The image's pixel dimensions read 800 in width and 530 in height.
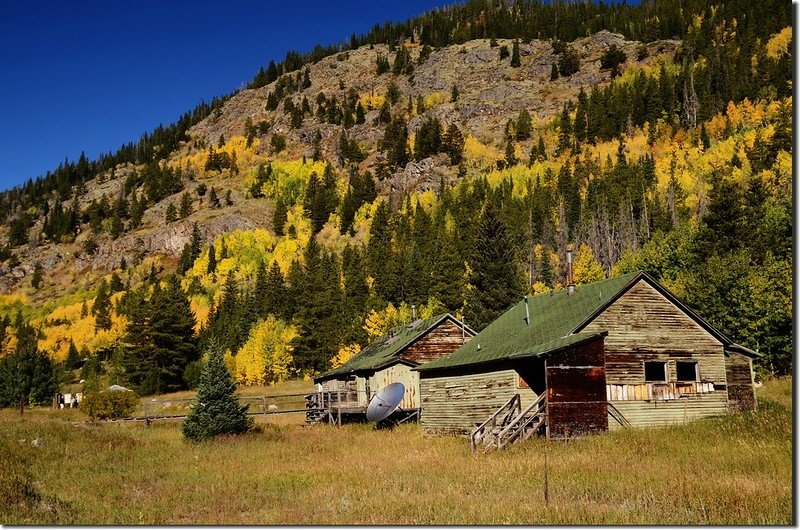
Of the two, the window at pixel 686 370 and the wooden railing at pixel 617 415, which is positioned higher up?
the window at pixel 686 370

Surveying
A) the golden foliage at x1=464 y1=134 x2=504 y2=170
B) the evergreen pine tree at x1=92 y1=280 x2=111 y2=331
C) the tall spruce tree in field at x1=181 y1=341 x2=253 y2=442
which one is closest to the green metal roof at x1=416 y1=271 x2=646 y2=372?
the tall spruce tree in field at x1=181 y1=341 x2=253 y2=442

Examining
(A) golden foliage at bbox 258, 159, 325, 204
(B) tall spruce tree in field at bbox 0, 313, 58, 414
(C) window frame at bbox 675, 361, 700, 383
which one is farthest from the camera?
(A) golden foliage at bbox 258, 159, 325, 204

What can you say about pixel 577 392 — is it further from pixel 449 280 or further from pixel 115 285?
pixel 115 285

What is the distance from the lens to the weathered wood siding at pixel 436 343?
128 ft

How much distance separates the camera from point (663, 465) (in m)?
16.4

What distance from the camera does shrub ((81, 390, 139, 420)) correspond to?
44.6 metres

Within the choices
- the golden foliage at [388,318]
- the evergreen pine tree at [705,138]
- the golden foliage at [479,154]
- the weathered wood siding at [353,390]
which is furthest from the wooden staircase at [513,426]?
the golden foliage at [479,154]

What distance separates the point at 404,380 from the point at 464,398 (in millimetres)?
9282

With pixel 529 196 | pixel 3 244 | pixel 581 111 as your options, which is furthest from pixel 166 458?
pixel 3 244

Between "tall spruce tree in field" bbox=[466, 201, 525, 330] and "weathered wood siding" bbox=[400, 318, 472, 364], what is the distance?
64.4 ft

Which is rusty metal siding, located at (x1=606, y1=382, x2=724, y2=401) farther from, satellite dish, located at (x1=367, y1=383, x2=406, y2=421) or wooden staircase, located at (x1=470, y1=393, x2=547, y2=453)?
satellite dish, located at (x1=367, y1=383, x2=406, y2=421)

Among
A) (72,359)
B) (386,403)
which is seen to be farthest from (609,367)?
(72,359)

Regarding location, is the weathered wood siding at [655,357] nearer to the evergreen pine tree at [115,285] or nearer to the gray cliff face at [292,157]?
the gray cliff face at [292,157]

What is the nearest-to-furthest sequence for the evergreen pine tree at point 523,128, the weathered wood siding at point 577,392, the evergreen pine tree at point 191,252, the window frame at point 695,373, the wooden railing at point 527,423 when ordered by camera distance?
the wooden railing at point 527,423 < the weathered wood siding at point 577,392 < the window frame at point 695,373 < the evergreen pine tree at point 191,252 < the evergreen pine tree at point 523,128
